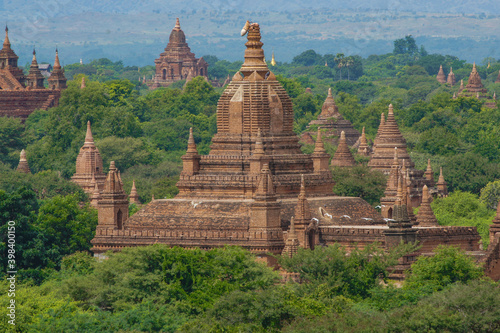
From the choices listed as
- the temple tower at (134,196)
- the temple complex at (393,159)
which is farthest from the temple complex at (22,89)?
→ the temple complex at (393,159)

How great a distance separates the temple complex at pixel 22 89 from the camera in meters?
140

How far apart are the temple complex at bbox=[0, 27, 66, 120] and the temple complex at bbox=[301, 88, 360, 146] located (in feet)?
75.0

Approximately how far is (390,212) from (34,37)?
8937 cm

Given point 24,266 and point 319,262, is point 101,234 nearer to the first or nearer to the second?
point 24,266

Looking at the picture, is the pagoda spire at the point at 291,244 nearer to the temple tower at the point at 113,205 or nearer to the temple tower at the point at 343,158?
the temple tower at the point at 113,205

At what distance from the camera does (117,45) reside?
18588 centimetres

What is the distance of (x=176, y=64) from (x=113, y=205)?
125 m

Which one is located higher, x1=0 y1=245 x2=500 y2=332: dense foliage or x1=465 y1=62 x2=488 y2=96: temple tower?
x1=465 y1=62 x2=488 y2=96: temple tower

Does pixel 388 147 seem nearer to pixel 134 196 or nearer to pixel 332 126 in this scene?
pixel 134 196

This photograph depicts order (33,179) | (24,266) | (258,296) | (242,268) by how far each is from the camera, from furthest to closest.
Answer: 1. (33,179)
2. (24,266)
3. (242,268)
4. (258,296)

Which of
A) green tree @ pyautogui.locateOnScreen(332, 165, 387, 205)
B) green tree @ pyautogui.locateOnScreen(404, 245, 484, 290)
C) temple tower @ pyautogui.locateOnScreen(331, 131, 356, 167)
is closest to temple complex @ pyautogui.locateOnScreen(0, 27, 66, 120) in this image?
temple tower @ pyautogui.locateOnScreen(331, 131, 356, 167)

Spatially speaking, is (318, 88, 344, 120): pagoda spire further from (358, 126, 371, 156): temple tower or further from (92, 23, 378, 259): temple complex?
(92, 23, 378, 259): temple complex

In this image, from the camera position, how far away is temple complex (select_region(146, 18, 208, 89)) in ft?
630

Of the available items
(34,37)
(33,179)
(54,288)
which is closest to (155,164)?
(33,179)
